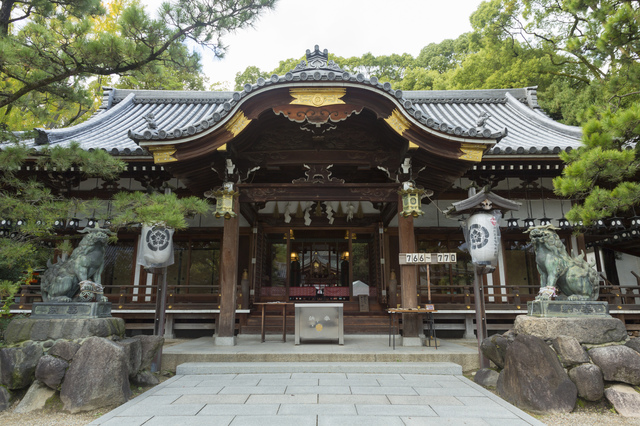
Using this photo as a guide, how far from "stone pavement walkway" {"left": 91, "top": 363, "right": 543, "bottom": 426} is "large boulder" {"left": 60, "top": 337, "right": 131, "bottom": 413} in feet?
0.88

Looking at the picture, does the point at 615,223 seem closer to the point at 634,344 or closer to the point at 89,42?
the point at 634,344

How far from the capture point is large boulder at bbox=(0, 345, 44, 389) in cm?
486

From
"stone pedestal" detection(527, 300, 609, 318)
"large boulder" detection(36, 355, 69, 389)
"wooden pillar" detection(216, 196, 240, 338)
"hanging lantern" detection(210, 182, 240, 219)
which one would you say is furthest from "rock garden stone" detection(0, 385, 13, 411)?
→ "stone pedestal" detection(527, 300, 609, 318)

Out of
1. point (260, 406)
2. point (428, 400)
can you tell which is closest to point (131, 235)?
point (260, 406)

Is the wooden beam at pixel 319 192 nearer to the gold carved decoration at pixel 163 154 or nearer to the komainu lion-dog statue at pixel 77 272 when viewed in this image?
the gold carved decoration at pixel 163 154

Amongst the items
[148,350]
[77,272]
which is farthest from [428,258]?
[77,272]

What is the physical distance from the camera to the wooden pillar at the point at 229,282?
7.74m

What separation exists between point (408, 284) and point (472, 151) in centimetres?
309

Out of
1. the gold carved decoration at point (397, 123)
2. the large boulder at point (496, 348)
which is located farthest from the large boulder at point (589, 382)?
the gold carved decoration at point (397, 123)

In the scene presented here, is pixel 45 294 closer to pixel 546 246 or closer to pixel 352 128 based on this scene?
pixel 352 128

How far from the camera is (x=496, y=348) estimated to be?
573 cm

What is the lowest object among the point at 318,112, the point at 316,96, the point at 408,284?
the point at 408,284

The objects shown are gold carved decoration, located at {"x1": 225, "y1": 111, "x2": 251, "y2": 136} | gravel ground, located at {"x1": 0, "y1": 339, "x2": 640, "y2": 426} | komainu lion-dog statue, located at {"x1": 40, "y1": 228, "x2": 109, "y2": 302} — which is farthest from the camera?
gold carved decoration, located at {"x1": 225, "y1": 111, "x2": 251, "y2": 136}

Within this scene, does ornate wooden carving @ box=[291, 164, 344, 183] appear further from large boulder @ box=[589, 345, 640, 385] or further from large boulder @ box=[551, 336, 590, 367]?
large boulder @ box=[589, 345, 640, 385]
